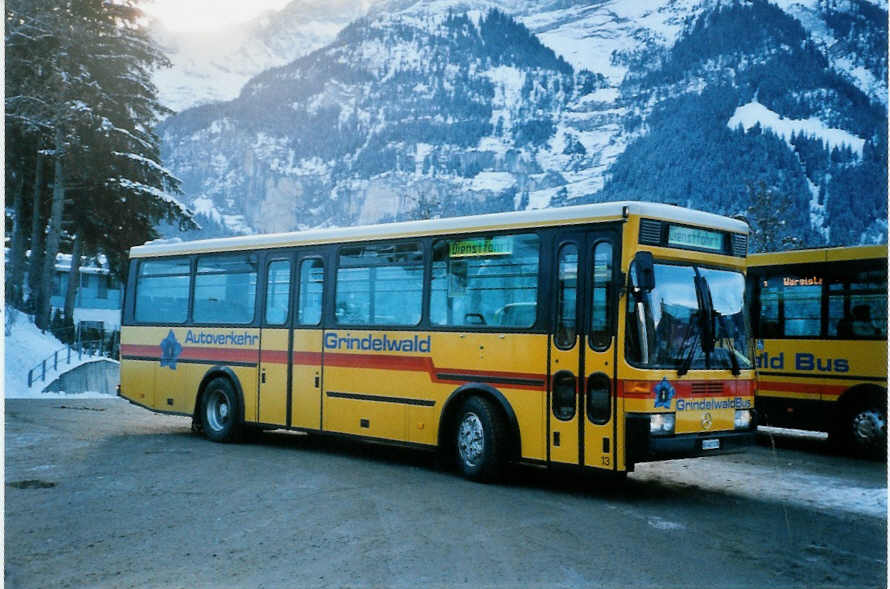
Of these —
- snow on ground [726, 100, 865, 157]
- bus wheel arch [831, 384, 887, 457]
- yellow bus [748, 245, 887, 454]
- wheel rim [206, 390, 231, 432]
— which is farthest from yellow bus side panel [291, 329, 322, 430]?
snow on ground [726, 100, 865, 157]

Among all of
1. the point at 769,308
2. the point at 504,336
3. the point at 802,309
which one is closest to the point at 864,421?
the point at 802,309

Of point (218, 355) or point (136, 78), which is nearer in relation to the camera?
point (218, 355)

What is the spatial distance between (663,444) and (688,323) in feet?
3.96

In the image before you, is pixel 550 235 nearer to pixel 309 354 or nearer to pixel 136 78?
pixel 309 354

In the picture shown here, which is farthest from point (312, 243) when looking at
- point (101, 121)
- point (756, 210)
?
point (756, 210)

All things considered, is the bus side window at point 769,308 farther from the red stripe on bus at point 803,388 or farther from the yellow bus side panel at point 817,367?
the red stripe on bus at point 803,388

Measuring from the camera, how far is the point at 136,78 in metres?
32.8

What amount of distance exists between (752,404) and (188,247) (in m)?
8.50

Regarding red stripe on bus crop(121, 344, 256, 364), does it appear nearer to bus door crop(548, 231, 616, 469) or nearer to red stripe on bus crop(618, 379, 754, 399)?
bus door crop(548, 231, 616, 469)

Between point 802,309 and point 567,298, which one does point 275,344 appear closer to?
point 567,298

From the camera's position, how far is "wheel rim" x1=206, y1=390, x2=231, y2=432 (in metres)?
13.6

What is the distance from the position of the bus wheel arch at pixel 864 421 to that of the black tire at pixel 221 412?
7.99m

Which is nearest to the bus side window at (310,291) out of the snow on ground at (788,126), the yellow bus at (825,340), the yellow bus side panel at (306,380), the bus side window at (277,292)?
the yellow bus side panel at (306,380)

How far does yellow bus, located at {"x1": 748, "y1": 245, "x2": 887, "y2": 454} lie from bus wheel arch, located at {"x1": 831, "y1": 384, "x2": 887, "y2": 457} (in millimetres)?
12
